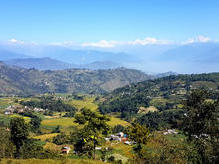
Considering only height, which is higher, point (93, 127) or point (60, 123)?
point (93, 127)

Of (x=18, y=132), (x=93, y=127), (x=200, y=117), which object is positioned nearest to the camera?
(x=200, y=117)

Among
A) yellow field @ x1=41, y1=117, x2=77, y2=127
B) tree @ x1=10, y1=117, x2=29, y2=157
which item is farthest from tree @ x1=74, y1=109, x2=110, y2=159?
yellow field @ x1=41, y1=117, x2=77, y2=127

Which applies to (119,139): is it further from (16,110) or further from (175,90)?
(175,90)

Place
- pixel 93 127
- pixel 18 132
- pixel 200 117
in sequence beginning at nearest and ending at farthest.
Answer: pixel 200 117
pixel 93 127
pixel 18 132

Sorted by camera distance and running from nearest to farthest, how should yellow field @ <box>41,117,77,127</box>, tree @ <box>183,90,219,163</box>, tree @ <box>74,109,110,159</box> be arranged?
tree @ <box>183,90,219,163</box> < tree @ <box>74,109,110,159</box> < yellow field @ <box>41,117,77,127</box>

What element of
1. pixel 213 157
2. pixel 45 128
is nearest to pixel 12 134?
pixel 213 157

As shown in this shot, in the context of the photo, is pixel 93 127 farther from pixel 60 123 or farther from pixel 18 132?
pixel 60 123

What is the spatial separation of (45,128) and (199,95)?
93.8 m

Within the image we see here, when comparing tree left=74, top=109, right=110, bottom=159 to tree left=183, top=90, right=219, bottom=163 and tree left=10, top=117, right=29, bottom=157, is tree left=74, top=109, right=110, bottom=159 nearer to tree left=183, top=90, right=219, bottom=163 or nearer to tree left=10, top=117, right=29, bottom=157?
tree left=183, top=90, right=219, bottom=163

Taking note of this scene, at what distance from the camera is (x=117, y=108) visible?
167 m

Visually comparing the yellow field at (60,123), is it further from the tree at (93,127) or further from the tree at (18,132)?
the tree at (93,127)

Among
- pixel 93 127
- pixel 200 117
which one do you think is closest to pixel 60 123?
pixel 93 127

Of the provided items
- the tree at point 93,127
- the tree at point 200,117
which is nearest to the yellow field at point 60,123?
the tree at point 93,127

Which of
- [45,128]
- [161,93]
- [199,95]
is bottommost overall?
[45,128]
